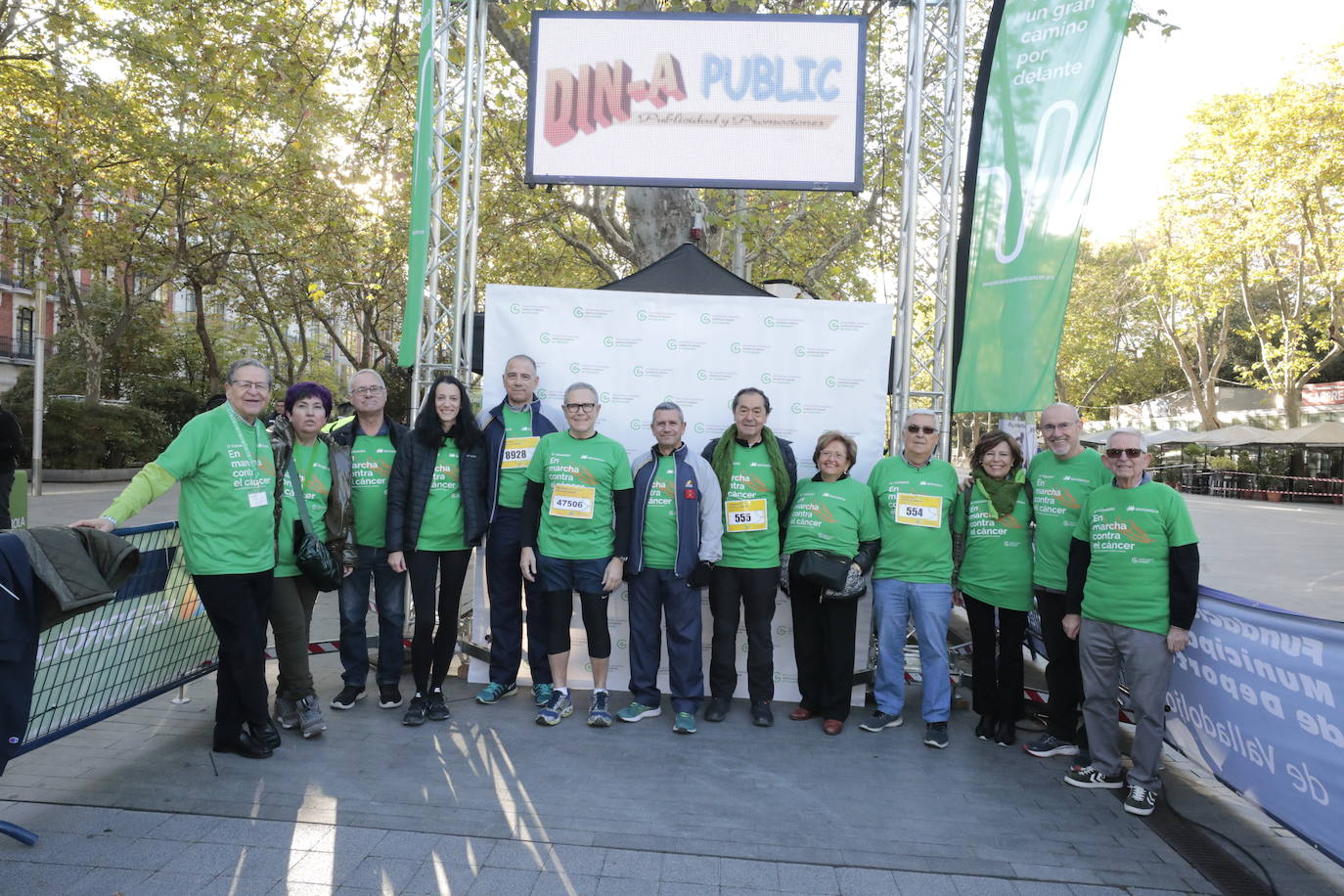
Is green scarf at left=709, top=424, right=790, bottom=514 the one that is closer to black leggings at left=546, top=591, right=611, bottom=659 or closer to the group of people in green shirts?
the group of people in green shirts

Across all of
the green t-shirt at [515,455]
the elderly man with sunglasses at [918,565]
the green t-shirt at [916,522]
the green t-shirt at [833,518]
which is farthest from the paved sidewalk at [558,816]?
the green t-shirt at [515,455]

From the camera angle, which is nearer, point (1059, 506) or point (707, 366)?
point (1059, 506)

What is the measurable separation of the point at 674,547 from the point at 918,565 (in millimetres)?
1333

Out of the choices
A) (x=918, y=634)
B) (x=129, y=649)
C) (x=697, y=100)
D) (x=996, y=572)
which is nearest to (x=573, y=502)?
(x=918, y=634)

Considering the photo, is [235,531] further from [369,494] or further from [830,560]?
[830,560]

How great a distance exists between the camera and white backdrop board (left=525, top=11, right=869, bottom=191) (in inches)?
225

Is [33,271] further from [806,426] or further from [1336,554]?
[1336,554]

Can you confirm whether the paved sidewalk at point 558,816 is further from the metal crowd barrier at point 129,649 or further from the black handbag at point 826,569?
the black handbag at point 826,569

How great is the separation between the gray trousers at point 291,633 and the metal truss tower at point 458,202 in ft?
5.96

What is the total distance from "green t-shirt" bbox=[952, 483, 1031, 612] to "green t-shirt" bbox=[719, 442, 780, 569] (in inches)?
41.9

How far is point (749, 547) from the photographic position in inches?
186

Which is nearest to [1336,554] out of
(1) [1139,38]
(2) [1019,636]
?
(1) [1139,38]

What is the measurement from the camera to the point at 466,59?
6047 millimetres

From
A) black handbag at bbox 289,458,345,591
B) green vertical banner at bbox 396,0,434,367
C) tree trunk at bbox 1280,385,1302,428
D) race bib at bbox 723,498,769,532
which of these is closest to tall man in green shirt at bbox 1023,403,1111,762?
race bib at bbox 723,498,769,532
